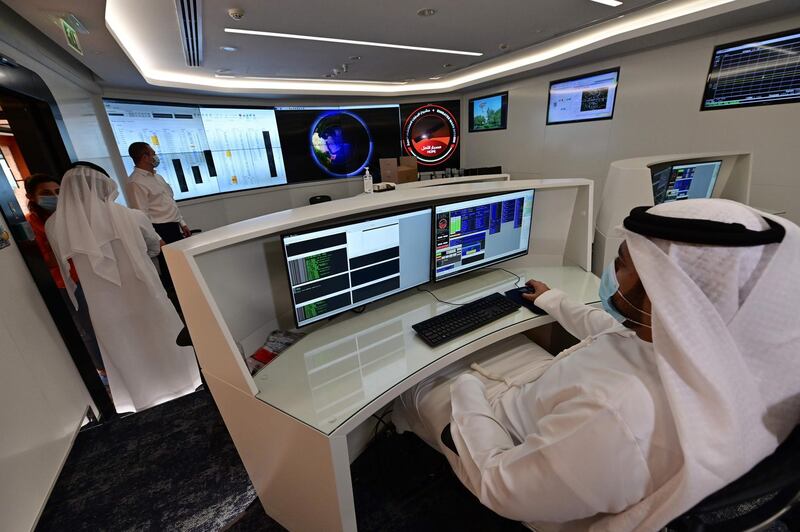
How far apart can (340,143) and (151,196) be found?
11.6 feet

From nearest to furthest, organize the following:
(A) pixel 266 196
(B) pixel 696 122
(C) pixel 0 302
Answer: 1. (C) pixel 0 302
2. (B) pixel 696 122
3. (A) pixel 266 196

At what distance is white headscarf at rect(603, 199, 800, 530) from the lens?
0.54 metres

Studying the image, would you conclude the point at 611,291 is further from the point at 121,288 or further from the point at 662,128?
the point at 662,128

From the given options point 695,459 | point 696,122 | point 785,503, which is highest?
point 696,122

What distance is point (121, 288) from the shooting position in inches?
71.6

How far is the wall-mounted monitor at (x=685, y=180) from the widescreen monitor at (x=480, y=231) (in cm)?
98

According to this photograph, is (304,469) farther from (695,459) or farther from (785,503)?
(785,503)

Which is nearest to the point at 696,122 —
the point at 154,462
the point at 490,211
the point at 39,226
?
the point at 490,211

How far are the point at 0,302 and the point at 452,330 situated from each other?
196cm

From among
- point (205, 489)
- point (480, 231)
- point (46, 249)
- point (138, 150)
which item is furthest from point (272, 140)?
point (205, 489)

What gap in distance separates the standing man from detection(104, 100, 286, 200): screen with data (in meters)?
1.11

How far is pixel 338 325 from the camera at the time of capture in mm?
1331

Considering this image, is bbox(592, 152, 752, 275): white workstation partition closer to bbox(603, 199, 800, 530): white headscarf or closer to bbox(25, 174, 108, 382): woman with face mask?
bbox(603, 199, 800, 530): white headscarf

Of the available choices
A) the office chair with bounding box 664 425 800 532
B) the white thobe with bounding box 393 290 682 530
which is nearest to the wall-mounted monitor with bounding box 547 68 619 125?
the white thobe with bounding box 393 290 682 530
